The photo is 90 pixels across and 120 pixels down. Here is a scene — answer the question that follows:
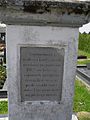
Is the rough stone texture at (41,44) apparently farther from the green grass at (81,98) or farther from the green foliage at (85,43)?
the green foliage at (85,43)

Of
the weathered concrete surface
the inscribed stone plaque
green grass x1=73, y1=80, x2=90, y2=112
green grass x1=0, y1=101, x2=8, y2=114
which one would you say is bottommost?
green grass x1=73, y1=80, x2=90, y2=112

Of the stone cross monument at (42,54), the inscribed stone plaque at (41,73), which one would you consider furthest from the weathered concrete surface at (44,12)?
the inscribed stone plaque at (41,73)

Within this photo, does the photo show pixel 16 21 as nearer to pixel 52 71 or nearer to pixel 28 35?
pixel 28 35

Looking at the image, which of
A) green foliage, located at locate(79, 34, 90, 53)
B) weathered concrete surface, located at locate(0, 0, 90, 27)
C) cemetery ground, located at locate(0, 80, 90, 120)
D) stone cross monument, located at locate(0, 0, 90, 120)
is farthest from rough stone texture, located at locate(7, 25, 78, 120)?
green foliage, located at locate(79, 34, 90, 53)

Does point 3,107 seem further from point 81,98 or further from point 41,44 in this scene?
point 41,44

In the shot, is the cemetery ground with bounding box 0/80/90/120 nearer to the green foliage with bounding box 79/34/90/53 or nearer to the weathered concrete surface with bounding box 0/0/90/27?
the weathered concrete surface with bounding box 0/0/90/27

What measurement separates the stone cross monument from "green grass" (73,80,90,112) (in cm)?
330

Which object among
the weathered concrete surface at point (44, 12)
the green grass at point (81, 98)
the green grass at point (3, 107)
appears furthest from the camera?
the green grass at point (81, 98)

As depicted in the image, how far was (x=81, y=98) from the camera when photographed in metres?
7.95

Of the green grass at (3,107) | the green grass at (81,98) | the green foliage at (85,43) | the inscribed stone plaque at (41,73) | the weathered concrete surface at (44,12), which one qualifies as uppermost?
the weathered concrete surface at (44,12)

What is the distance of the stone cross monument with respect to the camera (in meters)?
3.10

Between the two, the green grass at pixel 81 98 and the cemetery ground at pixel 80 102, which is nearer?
the cemetery ground at pixel 80 102

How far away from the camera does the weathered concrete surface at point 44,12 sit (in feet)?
9.92

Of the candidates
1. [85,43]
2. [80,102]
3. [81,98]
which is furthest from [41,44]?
→ [85,43]
